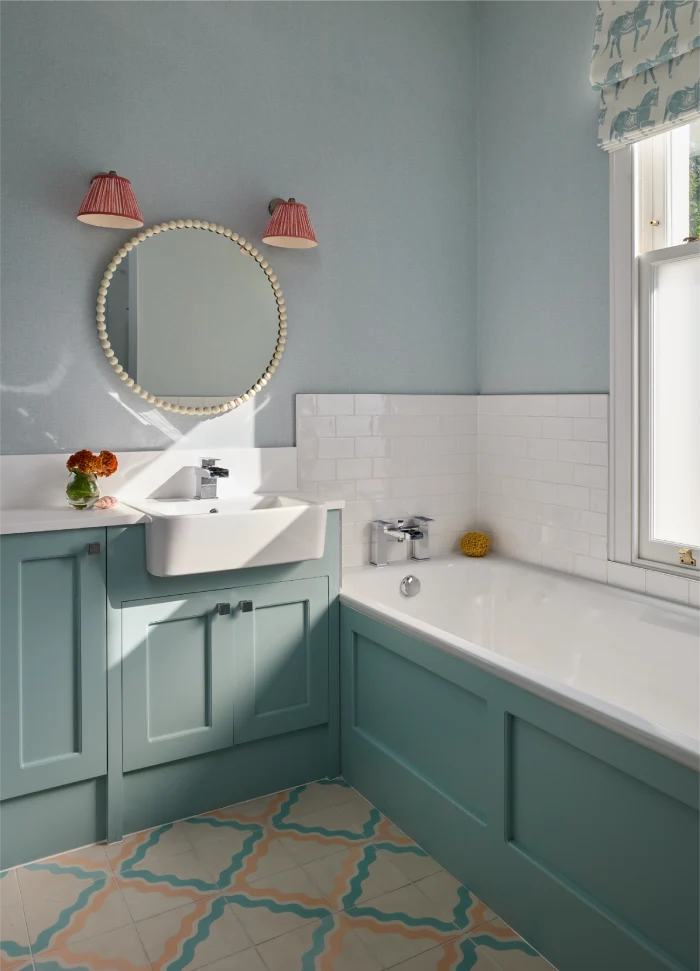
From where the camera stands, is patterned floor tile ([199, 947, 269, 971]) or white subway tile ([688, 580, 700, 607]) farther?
white subway tile ([688, 580, 700, 607])

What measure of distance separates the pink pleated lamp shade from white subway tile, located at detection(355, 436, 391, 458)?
122 cm

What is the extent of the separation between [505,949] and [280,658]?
1.11 metres

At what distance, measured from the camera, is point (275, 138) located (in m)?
2.97

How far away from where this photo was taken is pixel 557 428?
3.11 metres

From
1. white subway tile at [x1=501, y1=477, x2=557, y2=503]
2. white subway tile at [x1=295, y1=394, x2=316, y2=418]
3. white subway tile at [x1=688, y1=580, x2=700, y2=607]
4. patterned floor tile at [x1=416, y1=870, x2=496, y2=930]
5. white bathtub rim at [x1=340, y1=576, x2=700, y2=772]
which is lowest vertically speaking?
patterned floor tile at [x1=416, y1=870, x2=496, y2=930]

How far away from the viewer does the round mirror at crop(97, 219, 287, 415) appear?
8.78 ft

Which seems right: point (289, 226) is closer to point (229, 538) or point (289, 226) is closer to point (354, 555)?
point (229, 538)

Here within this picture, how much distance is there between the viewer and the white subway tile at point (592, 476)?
9.53 ft

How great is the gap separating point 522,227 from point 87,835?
2.80 meters

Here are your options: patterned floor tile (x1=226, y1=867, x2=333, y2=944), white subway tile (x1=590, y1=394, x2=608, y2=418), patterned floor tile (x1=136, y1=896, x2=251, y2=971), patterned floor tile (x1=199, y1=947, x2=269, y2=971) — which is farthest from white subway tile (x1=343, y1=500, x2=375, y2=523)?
patterned floor tile (x1=199, y1=947, x2=269, y2=971)

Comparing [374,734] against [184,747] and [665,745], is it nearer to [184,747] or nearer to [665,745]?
[184,747]

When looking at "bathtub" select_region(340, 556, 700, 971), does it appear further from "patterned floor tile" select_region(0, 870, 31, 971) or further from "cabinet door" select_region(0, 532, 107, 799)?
"patterned floor tile" select_region(0, 870, 31, 971)

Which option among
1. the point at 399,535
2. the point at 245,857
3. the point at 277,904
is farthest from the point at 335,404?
the point at 277,904

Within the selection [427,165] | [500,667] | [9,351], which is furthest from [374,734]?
[427,165]
